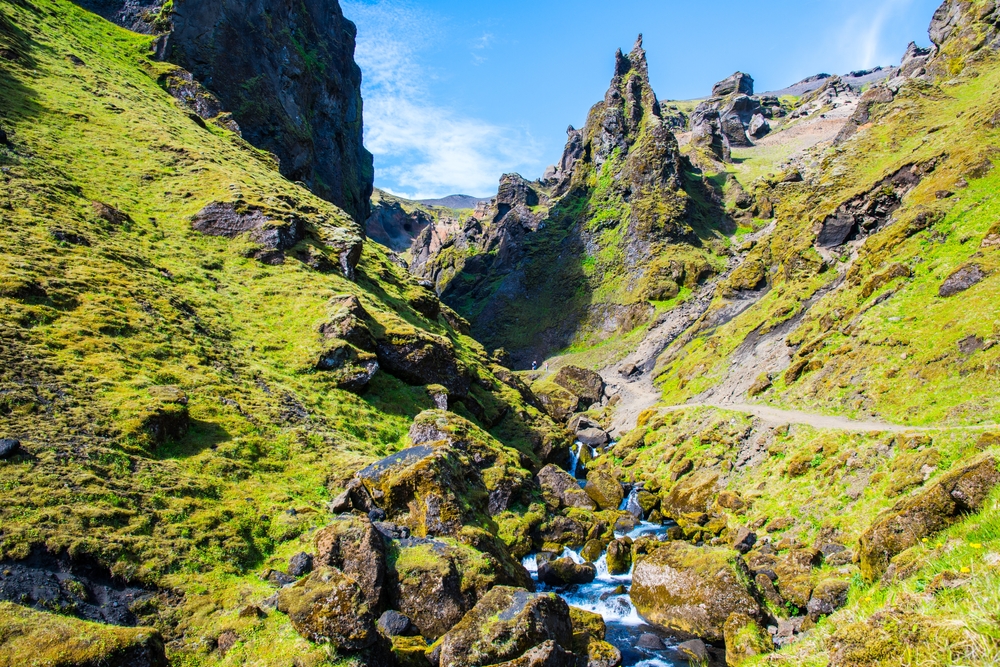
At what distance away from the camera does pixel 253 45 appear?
277ft

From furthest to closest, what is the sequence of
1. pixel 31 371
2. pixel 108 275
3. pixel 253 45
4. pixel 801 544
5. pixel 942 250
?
pixel 253 45 < pixel 942 250 < pixel 108 275 < pixel 801 544 < pixel 31 371

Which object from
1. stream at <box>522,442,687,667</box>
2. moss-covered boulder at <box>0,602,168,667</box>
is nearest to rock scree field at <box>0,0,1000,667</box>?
moss-covered boulder at <box>0,602,168,667</box>

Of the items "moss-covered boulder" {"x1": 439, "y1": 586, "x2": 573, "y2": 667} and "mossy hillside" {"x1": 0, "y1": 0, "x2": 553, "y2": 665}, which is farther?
"mossy hillside" {"x1": 0, "y1": 0, "x2": 553, "y2": 665}

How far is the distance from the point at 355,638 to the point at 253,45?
10088 cm

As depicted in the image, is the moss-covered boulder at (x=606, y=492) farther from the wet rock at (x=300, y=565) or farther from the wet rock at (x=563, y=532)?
the wet rock at (x=300, y=565)

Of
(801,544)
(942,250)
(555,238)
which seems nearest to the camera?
(801,544)

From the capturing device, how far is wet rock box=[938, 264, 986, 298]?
35000 millimetres

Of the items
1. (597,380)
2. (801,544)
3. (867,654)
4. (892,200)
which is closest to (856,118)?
(892,200)

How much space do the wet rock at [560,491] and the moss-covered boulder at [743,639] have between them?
1701cm

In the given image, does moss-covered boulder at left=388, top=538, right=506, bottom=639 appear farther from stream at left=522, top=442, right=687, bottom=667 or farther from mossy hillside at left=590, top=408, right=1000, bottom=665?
mossy hillside at left=590, top=408, right=1000, bottom=665

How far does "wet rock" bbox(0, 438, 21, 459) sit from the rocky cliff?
74350 mm

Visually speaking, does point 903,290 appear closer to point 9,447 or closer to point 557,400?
point 557,400

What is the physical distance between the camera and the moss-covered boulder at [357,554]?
1588 cm

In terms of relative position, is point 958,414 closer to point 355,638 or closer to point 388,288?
point 355,638
